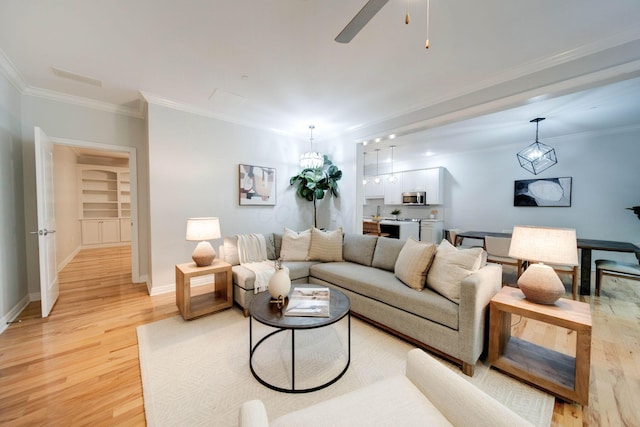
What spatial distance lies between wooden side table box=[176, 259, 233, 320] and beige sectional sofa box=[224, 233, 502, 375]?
12 centimetres

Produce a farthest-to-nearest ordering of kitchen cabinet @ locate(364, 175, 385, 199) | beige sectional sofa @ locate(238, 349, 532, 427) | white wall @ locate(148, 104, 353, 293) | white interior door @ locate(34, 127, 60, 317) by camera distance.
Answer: kitchen cabinet @ locate(364, 175, 385, 199), white wall @ locate(148, 104, 353, 293), white interior door @ locate(34, 127, 60, 317), beige sectional sofa @ locate(238, 349, 532, 427)

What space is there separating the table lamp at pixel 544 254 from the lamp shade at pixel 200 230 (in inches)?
116

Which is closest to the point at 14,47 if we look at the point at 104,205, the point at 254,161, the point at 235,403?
the point at 254,161

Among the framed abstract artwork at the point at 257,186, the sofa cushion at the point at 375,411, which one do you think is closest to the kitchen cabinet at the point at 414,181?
the framed abstract artwork at the point at 257,186

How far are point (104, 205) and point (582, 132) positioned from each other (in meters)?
11.8

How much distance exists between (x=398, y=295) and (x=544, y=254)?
1130 mm

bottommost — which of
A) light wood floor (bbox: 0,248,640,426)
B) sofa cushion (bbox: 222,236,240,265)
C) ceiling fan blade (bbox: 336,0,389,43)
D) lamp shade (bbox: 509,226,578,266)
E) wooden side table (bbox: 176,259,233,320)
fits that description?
light wood floor (bbox: 0,248,640,426)

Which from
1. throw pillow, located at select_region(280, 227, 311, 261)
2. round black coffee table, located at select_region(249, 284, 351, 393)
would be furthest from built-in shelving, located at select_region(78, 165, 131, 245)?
round black coffee table, located at select_region(249, 284, 351, 393)

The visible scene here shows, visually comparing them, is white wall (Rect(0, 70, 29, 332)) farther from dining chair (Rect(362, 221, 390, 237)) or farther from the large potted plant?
dining chair (Rect(362, 221, 390, 237))

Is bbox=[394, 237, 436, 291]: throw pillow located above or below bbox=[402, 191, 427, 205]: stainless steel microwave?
below

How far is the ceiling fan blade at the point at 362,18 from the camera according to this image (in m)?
1.29

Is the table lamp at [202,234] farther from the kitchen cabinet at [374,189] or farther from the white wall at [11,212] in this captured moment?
the kitchen cabinet at [374,189]

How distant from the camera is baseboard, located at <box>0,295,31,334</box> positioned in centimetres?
245

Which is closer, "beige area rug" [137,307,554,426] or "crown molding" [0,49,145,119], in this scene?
"beige area rug" [137,307,554,426]
